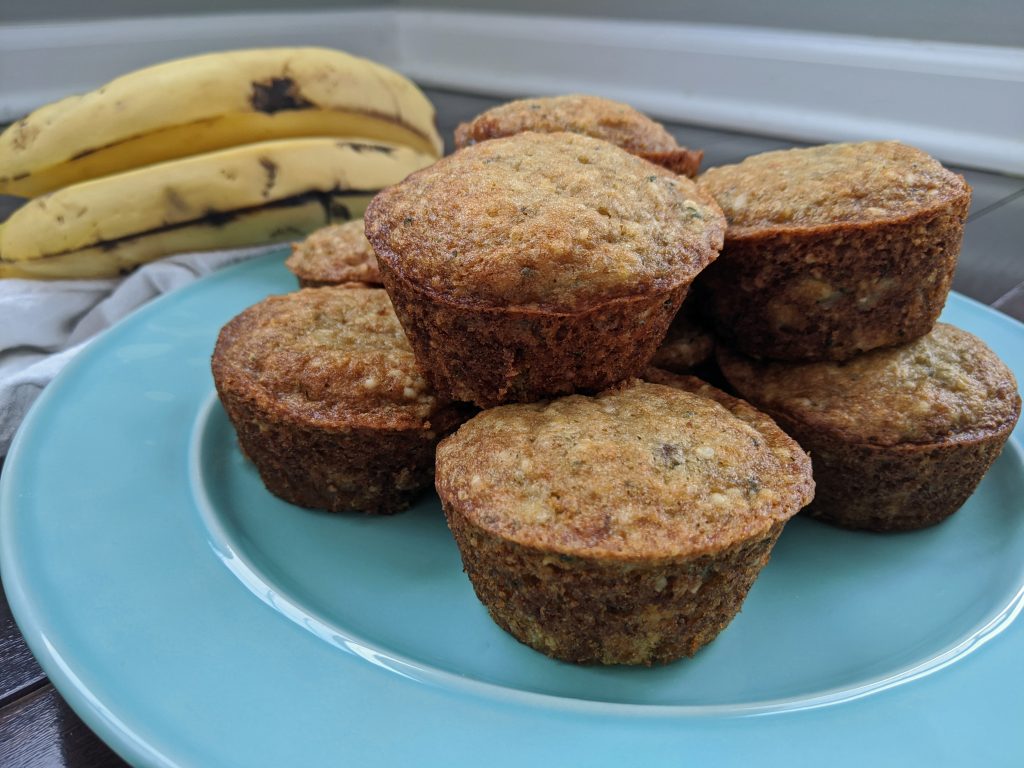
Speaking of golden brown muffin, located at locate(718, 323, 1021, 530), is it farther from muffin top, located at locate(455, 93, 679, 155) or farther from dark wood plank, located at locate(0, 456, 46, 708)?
dark wood plank, located at locate(0, 456, 46, 708)

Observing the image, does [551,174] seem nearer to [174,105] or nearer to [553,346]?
[553,346]

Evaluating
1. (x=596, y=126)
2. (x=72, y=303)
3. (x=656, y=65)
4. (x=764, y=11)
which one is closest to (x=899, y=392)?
(x=596, y=126)

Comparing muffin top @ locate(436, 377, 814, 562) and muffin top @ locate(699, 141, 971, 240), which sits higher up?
muffin top @ locate(699, 141, 971, 240)

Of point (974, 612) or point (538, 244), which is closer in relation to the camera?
point (538, 244)

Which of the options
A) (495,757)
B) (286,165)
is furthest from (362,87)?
(495,757)

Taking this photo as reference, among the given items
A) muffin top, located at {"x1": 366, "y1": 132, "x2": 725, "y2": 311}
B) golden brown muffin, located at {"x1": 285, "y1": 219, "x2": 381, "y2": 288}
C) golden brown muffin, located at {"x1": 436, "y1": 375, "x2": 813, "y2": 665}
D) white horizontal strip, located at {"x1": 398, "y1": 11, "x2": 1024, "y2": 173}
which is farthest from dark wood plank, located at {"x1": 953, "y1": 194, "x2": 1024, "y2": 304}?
golden brown muffin, located at {"x1": 285, "y1": 219, "x2": 381, "y2": 288}

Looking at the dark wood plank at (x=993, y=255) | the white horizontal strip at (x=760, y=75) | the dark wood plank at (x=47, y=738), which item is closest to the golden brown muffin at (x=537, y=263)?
the dark wood plank at (x=47, y=738)
